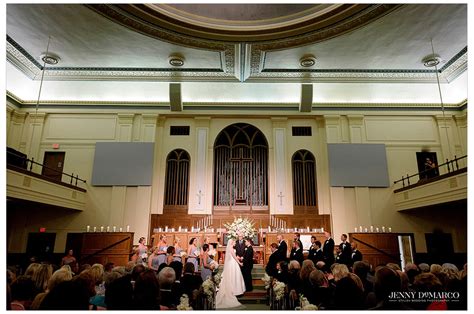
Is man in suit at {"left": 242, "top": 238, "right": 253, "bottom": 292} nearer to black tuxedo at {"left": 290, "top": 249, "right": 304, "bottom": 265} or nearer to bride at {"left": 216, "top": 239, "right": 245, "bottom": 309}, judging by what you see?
bride at {"left": 216, "top": 239, "right": 245, "bottom": 309}

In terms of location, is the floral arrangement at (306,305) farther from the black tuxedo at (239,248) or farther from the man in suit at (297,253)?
the black tuxedo at (239,248)

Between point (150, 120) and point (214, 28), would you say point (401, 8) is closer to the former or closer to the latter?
point (214, 28)

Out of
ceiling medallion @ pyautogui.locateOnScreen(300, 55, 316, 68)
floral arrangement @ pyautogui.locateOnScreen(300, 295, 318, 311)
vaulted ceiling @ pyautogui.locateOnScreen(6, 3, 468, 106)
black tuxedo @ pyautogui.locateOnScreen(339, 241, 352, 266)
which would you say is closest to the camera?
Answer: floral arrangement @ pyautogui.locateOnScreen(300, 295, 318, 311)

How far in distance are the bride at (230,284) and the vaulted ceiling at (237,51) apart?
5.95 meters

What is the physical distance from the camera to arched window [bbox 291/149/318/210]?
13414 mm

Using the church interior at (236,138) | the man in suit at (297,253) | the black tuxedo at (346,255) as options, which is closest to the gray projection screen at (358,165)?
the church interior at (236,138)

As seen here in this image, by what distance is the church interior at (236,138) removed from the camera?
1030 centimetres

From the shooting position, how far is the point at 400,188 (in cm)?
1284

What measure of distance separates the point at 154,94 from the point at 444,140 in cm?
1239

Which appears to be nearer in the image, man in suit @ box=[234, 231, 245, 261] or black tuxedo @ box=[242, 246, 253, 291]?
black tuxedo @ box=[242, 246, 253, 291]

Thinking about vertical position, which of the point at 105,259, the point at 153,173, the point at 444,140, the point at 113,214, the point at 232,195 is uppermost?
the point at 444,140

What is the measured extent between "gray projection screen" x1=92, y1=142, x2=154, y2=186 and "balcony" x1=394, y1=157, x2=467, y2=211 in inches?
390

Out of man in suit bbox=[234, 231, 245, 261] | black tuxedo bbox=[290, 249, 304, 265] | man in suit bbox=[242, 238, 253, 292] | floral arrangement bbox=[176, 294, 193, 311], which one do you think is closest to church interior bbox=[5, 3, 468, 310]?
man in suit bbox=[234, 231, 245, 261]
